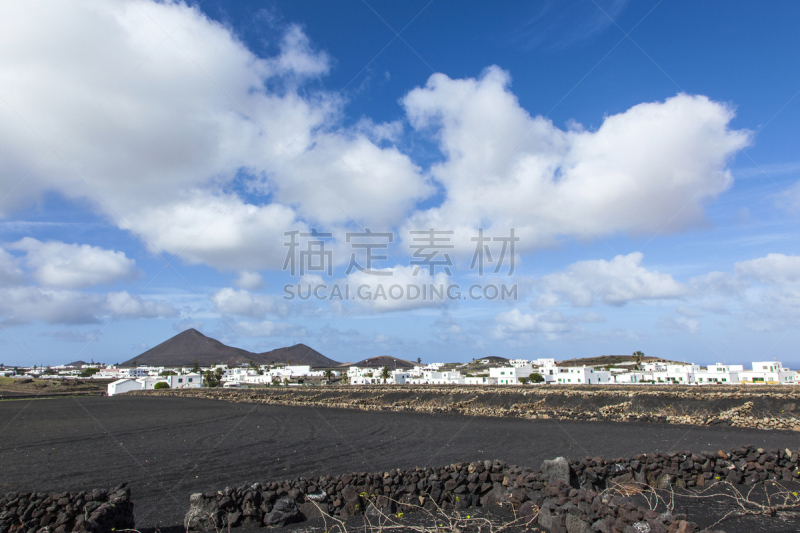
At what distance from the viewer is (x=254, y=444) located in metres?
23.7

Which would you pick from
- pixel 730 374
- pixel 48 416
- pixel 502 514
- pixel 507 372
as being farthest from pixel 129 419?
pixel 730 374

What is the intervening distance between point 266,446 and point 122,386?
90.3 meters

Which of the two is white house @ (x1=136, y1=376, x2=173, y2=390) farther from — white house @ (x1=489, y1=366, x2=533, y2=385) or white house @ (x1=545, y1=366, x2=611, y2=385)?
white house @ (x1=545, y1=366, x2=611, y2=385)

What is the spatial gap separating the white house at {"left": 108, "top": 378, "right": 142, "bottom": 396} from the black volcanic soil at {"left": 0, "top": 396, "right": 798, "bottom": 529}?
6256 centimetres

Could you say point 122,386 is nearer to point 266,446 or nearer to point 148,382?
point 148,382

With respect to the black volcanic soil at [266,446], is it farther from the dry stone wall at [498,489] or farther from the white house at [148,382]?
the white house at [148,382]

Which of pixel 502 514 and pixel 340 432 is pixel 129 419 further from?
pixel 502 514

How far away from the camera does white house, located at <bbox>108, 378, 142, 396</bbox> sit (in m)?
92.3

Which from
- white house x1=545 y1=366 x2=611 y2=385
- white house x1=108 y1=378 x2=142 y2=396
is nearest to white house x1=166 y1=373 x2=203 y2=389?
white house x1=108 y1=378 x2=142 y2=396

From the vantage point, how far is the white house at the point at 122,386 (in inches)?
3633

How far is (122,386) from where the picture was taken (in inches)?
3772

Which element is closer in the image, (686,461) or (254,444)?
(686,461)

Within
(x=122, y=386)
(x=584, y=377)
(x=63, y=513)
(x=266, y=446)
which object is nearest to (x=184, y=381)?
(x=122, y=386)

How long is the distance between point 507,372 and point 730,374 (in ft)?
138
